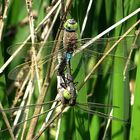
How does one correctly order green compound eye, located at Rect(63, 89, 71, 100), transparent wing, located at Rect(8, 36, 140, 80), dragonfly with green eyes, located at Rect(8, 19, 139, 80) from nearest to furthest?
green compound eye, located at Rect(63, 89, 71, 100)
dragonfly with green eyes, located at Rect(8, 19, 139, 80)
transparent wing, located at Rect(8, 36, 140, 80)

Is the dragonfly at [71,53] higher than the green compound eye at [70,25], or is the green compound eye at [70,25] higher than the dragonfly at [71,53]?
the green compound eye at [70,25]

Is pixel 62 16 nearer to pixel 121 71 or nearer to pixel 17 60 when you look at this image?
pixel 121 71

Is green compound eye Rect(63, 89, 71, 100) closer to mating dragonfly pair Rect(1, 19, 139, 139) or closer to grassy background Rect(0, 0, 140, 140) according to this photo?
mating dragonfly pair Rect(1, 19, 139, 139)

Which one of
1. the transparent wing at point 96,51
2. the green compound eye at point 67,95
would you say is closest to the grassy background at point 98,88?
the transparent wing at point 96,51

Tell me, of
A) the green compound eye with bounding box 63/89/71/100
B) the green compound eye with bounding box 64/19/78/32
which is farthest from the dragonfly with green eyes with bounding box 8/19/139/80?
the green compound eye with bounding box 63/89/71/100

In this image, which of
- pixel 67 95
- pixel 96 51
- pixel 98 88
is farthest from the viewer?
pixel 98 88

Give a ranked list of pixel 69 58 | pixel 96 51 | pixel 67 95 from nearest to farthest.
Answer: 1. pixel 67 95
2. pixel 69 58
3. pixel 96 51

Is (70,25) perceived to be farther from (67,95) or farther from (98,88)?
(98,88)

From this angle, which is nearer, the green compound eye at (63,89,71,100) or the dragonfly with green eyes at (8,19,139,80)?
the green compound eye at (63,89,71,100)

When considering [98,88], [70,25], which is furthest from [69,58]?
[98,88]

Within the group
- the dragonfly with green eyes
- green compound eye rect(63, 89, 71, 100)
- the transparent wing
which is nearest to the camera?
green compound eye rect(63, 89, 71, 100)

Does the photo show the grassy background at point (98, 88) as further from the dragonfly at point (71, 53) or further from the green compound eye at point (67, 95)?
the green compound eye at point (67, 95)
